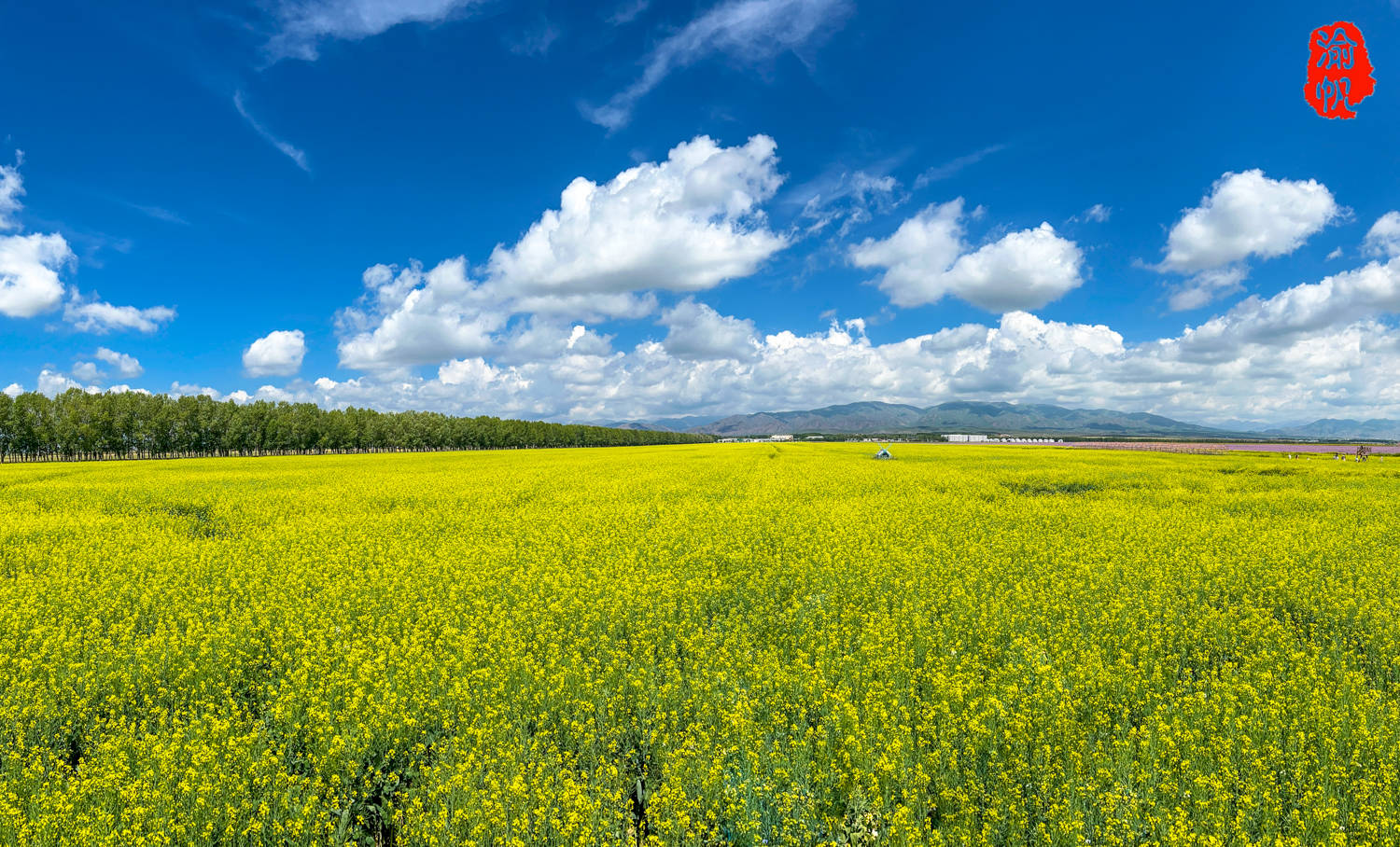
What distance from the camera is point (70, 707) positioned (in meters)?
6.77

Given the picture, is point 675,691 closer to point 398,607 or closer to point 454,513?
point 398,607

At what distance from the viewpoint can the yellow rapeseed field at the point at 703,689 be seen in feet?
16.0

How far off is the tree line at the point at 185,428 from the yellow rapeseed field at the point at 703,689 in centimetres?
9697

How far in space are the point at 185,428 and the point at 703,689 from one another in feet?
382

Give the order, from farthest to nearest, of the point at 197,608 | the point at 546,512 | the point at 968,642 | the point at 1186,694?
the point at 546,512 → the point at 197,608 → the point at 968,642 → the point at 1186,694

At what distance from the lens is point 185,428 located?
9094 cm

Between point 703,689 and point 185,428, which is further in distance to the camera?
point 185,428

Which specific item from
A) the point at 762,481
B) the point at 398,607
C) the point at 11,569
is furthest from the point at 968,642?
the point at 762,481

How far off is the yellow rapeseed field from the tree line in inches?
3818

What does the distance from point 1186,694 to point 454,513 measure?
19553 millimetres

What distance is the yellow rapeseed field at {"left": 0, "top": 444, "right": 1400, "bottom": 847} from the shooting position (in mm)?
4879

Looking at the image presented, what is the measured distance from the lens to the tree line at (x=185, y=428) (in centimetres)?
8106

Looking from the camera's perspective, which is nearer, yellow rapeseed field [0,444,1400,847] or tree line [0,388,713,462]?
yellow rapeseed field [0,444,1400,847]

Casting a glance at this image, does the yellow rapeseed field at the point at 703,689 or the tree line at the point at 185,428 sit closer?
the yellow rapeseed field at the point at 703,689
